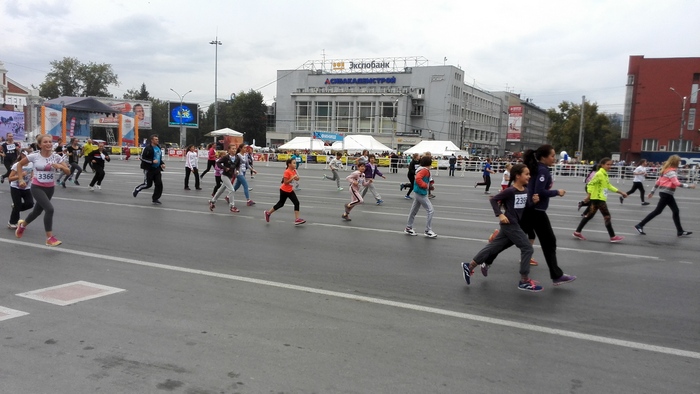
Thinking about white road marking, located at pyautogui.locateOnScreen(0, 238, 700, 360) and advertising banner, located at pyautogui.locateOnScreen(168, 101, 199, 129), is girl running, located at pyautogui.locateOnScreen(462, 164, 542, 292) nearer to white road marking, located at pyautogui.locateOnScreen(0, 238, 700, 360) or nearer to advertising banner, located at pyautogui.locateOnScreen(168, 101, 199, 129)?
white road marking, located at pyautogui.locateOnScreen(0, 238, 700, 360)

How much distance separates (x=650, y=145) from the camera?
63.5 m

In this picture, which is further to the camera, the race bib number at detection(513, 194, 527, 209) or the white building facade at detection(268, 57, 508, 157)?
the white building facade at detection(268, 57, 508, 157)

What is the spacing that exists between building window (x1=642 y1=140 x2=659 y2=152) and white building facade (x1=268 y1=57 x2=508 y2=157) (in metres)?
27.8

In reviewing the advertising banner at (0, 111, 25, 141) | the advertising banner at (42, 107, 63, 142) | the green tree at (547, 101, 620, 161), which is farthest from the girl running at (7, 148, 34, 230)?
the green tree at (547, 101, 620, 161)

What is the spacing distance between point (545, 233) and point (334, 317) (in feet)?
10.6

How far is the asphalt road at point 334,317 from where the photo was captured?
383 cm

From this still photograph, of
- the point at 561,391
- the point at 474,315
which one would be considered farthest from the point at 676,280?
the point at 561,391

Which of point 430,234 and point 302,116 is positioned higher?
point 302,116

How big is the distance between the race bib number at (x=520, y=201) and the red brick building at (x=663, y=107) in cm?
6328

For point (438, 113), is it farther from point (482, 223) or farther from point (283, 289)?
point (283, 289)

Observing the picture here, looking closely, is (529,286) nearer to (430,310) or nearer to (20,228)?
(430,310)

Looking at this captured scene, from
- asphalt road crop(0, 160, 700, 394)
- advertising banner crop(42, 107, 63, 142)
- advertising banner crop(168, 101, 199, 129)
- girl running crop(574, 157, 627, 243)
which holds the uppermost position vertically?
advertising banner crop(168, 101, 199, 129)

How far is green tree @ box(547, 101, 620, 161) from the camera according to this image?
77562 mm

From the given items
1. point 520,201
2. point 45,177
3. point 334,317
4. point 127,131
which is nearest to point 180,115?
point 127,131
